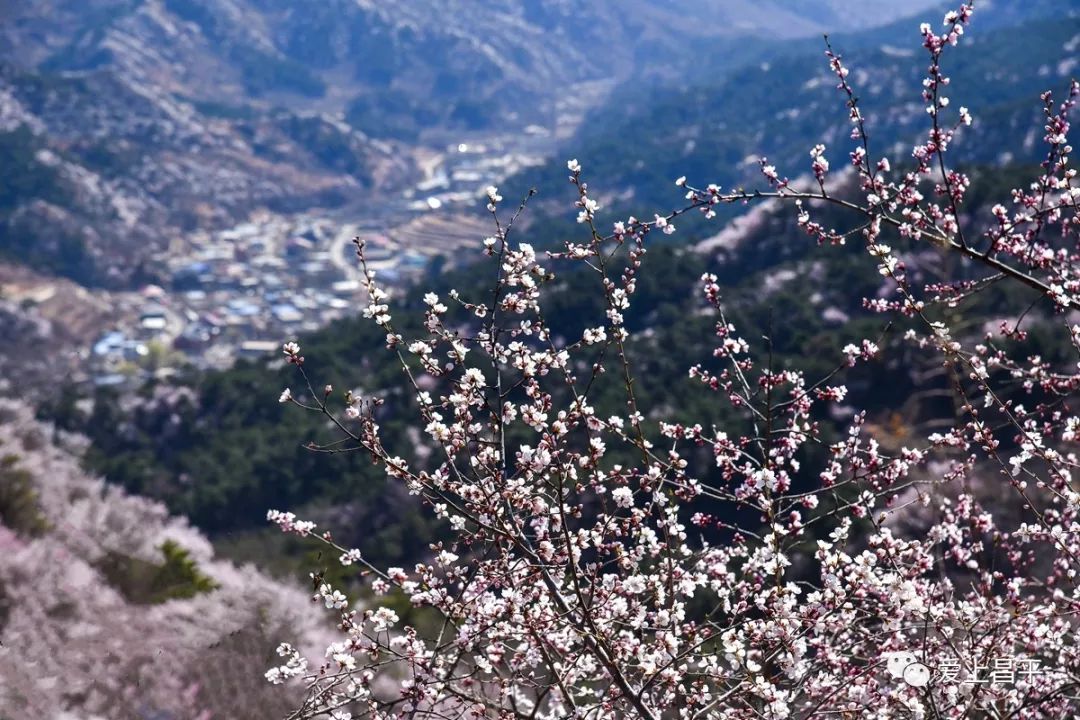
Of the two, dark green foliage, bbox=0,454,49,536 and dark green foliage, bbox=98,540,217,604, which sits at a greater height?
dark green foliage, bbox=98,540,217,604

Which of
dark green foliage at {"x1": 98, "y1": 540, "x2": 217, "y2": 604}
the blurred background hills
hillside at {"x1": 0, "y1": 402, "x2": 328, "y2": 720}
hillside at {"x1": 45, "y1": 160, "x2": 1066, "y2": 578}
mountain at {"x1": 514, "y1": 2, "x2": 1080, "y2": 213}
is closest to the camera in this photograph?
hillside at {"x1": 0, "y1": 402, "x2": 328, "y2": 720}

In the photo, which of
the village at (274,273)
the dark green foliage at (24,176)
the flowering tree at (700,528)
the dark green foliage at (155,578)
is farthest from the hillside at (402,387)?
the dark green foliage at (24,176)

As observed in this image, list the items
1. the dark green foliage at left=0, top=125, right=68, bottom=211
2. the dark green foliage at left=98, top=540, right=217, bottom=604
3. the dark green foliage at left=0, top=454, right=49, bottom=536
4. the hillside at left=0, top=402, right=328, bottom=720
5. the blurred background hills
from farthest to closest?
the dark green foliage at left=0, top=125, right=68, bottom=211 → the blurred background hills → the dark green foliage at left=0, top=454, right=49, bottom=536 → the dark green foliage at left=98, top=540, right=217, bottom=604 → the hillside at left=0, top=402, right=328, bottom=720

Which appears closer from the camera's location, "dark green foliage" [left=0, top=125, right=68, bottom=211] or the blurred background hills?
the blurred background hills

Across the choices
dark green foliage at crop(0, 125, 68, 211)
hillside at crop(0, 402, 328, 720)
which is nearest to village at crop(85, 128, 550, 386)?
dark green foliage at crop(0, 125, 68, 211)

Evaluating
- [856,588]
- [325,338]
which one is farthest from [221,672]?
[325,338]

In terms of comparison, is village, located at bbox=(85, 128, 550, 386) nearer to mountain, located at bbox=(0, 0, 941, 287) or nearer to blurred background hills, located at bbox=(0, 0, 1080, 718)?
blurred background hills, located at bbox=(0, 0, 1080, 718)

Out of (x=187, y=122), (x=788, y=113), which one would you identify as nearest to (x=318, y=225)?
(x=187, y=122)

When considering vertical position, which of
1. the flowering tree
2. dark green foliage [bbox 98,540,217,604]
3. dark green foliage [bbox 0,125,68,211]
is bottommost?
dark green foliage [bbox 0,125,68,211]

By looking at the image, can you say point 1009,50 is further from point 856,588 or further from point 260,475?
point 856,588
